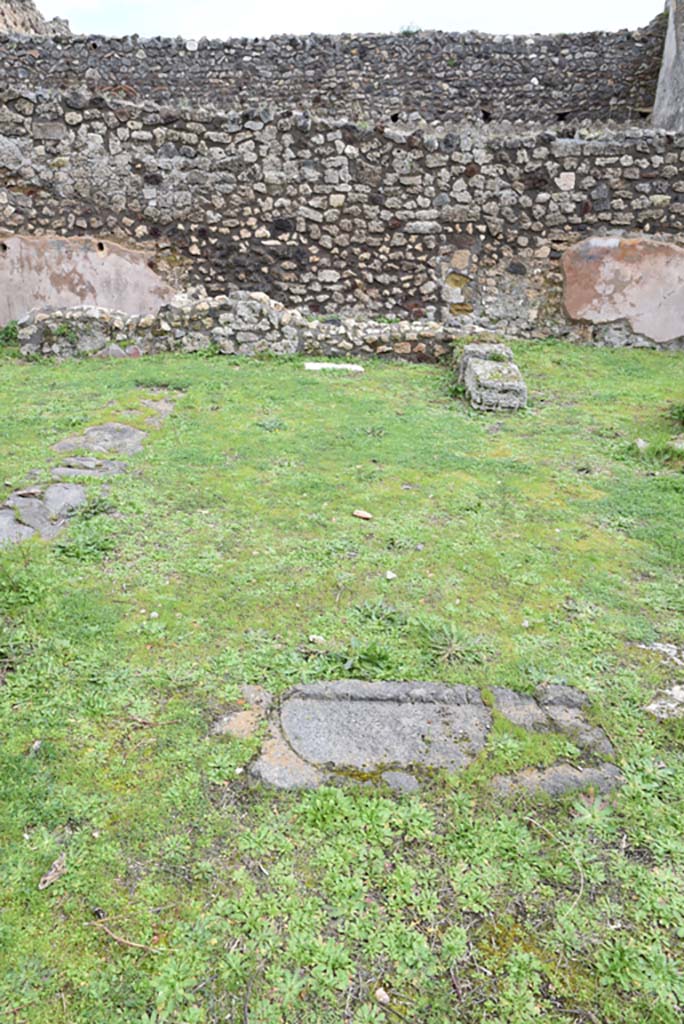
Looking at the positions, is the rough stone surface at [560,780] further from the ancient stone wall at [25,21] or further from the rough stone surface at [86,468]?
the ancient stone wall at [25,21]

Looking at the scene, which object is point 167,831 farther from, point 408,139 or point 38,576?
point 408,139

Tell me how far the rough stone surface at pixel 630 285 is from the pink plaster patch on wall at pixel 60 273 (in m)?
5.56

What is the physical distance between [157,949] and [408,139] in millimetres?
9015

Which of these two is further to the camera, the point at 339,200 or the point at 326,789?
the point at 339,200

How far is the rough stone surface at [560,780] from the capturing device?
2.09m

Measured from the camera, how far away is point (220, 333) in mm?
7684

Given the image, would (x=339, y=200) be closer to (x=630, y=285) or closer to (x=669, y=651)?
(x=630, y=285)

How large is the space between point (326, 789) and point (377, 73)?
14673 mm

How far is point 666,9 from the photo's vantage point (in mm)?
12906

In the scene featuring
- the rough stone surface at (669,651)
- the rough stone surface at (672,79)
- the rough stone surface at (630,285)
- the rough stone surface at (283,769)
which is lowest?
the rough stone surface at (669,651)

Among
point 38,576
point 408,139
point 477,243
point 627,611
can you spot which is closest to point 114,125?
point 408,139

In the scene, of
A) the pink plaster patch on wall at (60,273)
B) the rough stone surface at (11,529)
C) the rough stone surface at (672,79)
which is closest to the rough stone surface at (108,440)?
the rough stone surface at (11,529)

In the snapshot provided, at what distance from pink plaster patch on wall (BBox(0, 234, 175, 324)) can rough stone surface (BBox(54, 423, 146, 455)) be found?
384cm

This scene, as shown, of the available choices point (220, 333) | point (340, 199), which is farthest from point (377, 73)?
point (220, 333)
